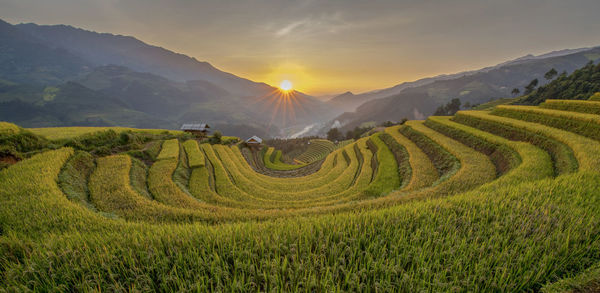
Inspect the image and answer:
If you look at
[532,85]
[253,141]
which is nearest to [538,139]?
[253,141]

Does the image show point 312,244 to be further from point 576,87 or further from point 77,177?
point 576,87

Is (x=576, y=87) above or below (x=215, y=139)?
above

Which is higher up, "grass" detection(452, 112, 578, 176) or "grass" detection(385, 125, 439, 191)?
"grass" detection(452, 112, 578, 176)

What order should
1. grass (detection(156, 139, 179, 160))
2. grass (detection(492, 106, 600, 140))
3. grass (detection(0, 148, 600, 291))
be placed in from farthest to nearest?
grass (detection(156, 139, 179, 160)), grass (detection(492, 106, 600, 140)), grass (detection(0, 148, 600, 291))

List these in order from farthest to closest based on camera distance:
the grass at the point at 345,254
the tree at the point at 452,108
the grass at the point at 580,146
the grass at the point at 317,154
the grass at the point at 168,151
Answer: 1. the tree at the point at 452,108
2. the grass at the point at 317,154
3. the grass at the point at 168,151
4. the grass at the point at 580,146
5. the grass at the point at 345,254

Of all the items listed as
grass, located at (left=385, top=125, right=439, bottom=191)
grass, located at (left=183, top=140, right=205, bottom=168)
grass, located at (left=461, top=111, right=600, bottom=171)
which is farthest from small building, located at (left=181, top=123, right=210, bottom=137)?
grass, located at (left=461, top=111, right=600, bottom=171)

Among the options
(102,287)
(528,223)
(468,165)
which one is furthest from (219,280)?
(468,165)

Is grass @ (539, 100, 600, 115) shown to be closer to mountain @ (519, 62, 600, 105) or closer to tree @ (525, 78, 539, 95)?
mountain @ (519, 62, 600, 105)

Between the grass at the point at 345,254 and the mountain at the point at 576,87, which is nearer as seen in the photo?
the grass at the point at 345,254

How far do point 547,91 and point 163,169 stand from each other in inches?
3606

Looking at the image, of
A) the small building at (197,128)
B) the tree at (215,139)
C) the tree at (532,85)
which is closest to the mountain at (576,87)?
the tree at (532,85)

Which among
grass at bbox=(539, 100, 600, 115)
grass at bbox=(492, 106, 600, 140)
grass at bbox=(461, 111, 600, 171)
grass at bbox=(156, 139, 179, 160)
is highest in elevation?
grass at bbox=(156, 139, 179, 160)

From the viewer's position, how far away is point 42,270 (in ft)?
8.02

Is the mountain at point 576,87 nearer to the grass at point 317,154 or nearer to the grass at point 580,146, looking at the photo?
the grass at point 580,146
